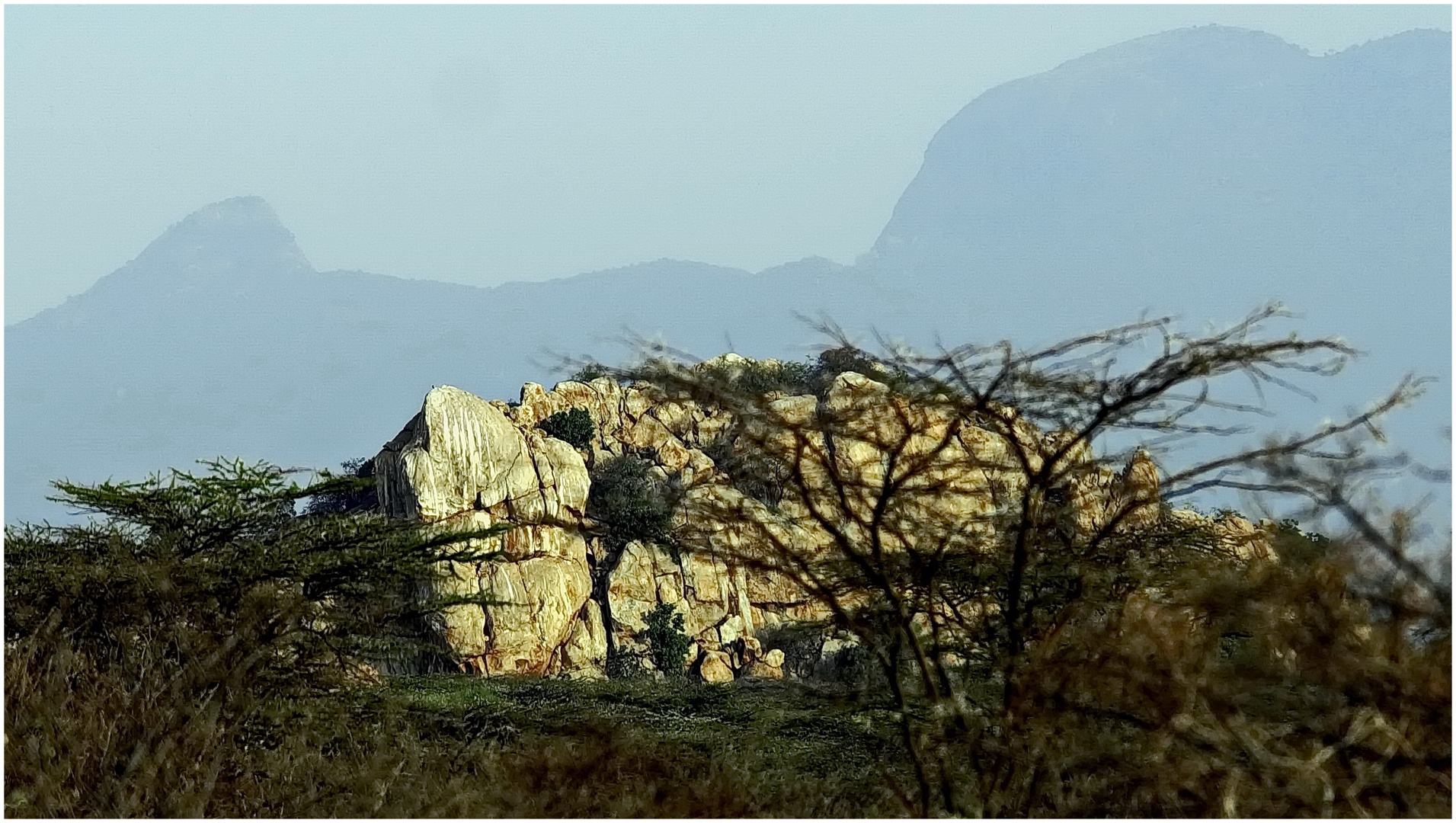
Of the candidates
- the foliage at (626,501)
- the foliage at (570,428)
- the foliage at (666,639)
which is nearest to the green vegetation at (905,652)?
the foliage at (666,639)

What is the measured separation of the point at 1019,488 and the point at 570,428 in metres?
22.6

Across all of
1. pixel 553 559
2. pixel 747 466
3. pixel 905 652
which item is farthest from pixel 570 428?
pixel 747 466

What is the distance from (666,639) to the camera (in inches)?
986

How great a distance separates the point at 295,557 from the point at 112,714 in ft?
7.76

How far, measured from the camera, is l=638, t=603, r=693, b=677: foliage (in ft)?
81.5

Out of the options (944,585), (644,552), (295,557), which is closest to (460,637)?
(644,552)

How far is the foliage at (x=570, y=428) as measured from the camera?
28391mm

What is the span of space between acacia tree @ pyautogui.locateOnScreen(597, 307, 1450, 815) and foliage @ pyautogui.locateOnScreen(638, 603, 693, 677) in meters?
18.3

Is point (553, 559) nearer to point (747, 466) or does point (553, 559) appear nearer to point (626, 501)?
point (626, 501)

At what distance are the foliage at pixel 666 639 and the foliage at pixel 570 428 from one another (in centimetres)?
424

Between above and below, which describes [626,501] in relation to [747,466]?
above

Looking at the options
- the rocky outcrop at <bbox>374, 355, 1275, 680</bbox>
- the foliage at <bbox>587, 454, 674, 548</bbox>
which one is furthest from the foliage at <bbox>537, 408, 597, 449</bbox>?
the foliage at <bbox>587, 454, 674, 548</bbox>

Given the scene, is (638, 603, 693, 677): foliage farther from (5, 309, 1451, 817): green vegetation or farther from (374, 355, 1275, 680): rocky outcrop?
(5, 309, 1451, 817): green vegetation

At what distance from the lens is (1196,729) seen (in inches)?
161
